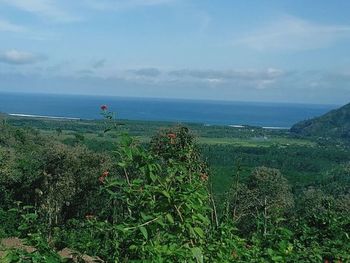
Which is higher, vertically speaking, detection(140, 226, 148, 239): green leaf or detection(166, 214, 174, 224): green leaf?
detection(166, 214, 174, 224): green leaf

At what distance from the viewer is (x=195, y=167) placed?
4367mm

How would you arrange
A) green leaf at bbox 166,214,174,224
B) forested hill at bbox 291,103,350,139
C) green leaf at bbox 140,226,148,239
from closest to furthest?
green leaf at bbox 140,226,148,239 < green leaf at bbox 166,214,174,224 < forested hill at bbox 291,103,350,139

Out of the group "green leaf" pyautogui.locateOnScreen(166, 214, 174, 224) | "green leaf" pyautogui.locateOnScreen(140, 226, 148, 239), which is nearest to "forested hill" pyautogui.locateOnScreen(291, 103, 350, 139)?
"green leaf" pyautogui.locateOnScreen(166, 214, 174, 224)

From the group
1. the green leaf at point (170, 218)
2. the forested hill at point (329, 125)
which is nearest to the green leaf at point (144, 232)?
the green leaf at point (170, 218)

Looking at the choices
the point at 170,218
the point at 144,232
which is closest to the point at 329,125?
the point at 170,218

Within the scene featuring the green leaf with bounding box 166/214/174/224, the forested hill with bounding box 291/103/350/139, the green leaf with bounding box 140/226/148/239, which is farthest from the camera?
the forested hill with bounding box 291/103/350/139

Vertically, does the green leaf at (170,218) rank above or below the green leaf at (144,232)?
above

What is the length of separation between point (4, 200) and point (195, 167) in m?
26.0

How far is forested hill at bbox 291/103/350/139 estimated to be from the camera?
136 meters

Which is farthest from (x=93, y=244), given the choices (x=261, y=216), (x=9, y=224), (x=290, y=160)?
(x=290, y=160)

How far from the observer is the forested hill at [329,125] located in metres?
136

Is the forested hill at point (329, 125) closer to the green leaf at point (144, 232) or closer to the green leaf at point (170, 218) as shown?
the green leaf at point (170, 218)

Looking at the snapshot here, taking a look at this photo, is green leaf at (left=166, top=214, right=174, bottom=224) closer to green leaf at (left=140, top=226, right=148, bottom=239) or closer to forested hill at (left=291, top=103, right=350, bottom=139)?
green leaf at (left=140, top=226, right=148, bottom=239)

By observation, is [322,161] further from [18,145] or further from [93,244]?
[93,244]
